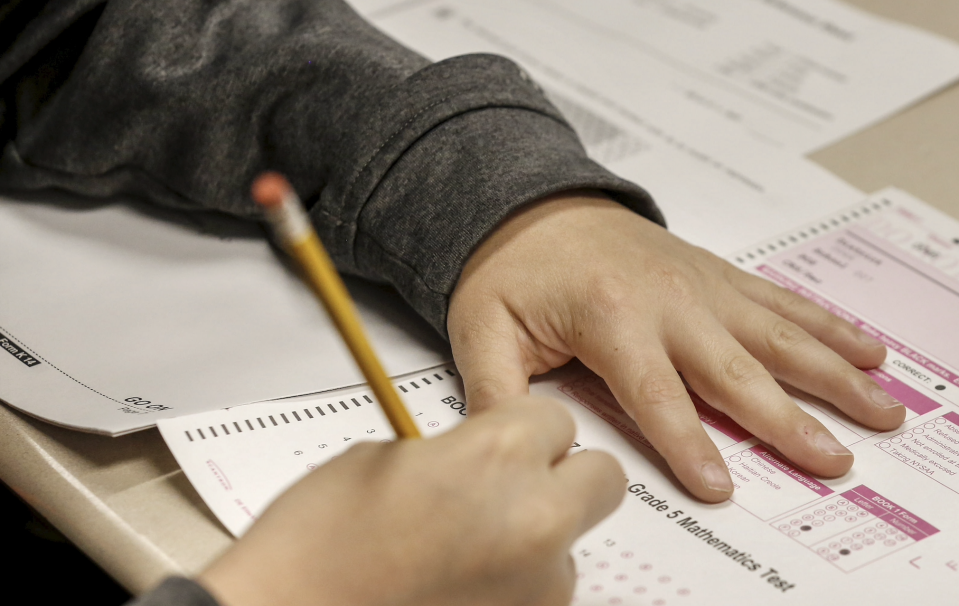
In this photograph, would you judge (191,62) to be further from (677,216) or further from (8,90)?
(677,216)

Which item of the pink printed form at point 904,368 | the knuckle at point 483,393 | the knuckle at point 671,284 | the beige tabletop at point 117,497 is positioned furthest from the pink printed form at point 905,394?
the beige tabletop at point 117,497

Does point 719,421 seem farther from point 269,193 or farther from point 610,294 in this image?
point 269,193

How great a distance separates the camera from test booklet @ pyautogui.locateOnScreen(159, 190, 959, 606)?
0.40 meters

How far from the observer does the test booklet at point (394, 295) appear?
0.51m

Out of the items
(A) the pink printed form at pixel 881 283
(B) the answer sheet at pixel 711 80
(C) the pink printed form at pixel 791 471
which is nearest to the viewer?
(C) the pink printed form at pixel 791 471

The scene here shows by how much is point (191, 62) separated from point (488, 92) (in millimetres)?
208

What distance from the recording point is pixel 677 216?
666 millimetres

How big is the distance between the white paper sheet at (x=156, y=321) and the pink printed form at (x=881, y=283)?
0.86ft

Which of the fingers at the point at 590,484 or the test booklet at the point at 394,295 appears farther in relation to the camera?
the test booklet at the point at 394,295

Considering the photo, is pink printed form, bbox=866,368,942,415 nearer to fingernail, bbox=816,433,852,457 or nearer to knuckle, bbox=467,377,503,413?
fingernail, bbox=816,433,852,457

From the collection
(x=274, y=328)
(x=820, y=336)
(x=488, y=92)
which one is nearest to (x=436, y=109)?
(x=488, y=92)

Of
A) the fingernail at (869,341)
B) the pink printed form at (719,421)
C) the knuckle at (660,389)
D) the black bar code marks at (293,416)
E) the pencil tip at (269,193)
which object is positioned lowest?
the black bar code marks at (293,416)

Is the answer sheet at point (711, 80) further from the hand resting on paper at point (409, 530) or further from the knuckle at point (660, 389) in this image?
the hand resting on paper at point (409, 530)

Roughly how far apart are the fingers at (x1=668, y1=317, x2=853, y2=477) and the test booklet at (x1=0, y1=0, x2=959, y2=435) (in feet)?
0.47
